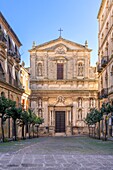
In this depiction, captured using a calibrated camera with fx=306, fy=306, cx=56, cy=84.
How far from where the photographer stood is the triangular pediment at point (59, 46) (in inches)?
1891

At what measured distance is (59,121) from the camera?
47.0 m

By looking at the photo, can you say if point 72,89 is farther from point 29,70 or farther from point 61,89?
point 29,70

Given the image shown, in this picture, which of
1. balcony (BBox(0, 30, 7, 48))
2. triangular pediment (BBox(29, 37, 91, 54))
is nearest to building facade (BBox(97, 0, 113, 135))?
triangular pediment (BBox(29, 37, 91, 54))

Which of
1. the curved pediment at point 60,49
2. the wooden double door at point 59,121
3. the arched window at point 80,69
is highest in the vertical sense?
the curved pediment at point 60,49

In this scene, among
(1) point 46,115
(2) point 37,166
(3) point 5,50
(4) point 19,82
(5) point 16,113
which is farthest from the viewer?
(1) point 46,115

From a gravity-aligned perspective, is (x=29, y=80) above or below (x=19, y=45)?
below

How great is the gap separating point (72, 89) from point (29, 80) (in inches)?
265

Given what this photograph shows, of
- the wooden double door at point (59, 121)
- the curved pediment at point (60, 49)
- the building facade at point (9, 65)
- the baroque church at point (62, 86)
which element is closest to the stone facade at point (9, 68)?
the building facade at point (9, 65)

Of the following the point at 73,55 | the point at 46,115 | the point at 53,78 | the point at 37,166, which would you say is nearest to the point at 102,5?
the point at 73,55

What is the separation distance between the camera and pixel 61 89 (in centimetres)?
4728

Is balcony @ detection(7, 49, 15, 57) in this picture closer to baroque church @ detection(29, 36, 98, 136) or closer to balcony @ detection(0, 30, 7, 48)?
balcony @ detection(0, 30, 7, 48)

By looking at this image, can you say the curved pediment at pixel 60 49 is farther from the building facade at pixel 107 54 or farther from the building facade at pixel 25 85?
the building facade at pixel 107 54

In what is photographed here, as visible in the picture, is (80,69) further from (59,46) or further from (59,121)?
(59,121)

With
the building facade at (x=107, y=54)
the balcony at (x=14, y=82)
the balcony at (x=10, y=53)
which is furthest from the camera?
the balcony at (x=14, y=82)
